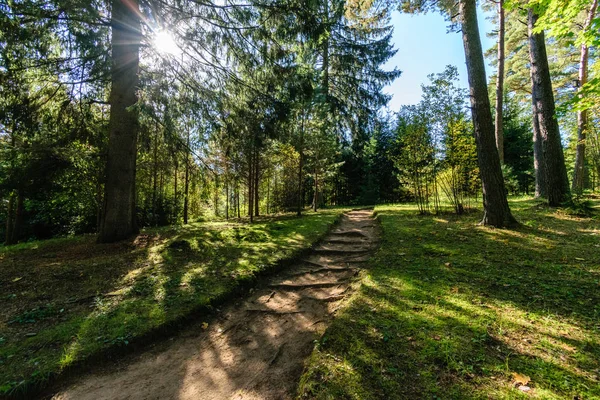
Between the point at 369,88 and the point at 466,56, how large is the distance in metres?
8.26

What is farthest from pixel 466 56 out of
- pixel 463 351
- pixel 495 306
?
pixel 463 351

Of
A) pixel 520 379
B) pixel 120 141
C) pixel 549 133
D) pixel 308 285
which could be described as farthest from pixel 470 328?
pixel 549 133

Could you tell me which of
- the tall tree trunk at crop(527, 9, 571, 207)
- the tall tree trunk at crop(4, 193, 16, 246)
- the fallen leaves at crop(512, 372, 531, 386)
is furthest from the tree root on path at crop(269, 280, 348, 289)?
the tall tree trunk at crop(4, 193, 16, 246)

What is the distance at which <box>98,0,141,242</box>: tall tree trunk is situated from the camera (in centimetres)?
541

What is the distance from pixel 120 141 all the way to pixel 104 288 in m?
3.41

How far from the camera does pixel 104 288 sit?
368 centimetres

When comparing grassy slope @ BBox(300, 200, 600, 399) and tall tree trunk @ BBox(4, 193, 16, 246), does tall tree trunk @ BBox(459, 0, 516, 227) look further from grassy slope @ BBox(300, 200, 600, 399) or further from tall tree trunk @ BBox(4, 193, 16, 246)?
tall tree trunk @ BBox(4, 193, 16, 246)

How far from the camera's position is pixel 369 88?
13.3 meters

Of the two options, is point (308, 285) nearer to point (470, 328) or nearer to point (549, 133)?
point (470, 328)

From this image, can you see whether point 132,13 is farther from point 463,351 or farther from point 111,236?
point 463,351

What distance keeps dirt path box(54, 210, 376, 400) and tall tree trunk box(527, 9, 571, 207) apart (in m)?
6.65

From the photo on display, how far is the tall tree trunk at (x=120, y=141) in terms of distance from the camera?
17.7ft

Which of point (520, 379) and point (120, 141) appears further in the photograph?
point (120, 141)

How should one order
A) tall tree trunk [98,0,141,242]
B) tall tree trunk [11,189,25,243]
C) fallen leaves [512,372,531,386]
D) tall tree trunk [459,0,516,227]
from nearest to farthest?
1. fallen leaves [512,372,531,386]
2. tall tree trunk [459,0,516,227]
3. tall tree trunk [98,0,141,242]
4. tall tree trunk [11,189,25,243]
